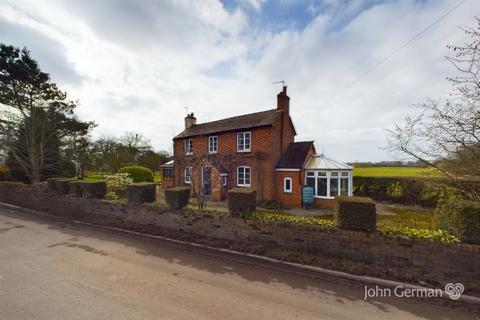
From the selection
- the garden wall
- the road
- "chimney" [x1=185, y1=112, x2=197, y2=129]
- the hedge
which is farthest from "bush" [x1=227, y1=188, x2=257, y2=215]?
"chimney" [x1=185, y1=112, x2=197, y2=129]

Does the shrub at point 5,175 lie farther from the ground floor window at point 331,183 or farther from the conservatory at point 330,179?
the ground floor window at point 331,183

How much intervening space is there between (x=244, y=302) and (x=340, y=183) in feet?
41.0

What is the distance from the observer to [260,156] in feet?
52.8

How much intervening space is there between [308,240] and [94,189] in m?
10.6

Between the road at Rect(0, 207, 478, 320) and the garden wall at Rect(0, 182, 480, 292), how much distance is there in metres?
1.01

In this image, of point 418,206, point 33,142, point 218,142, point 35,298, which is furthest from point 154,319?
point 33,142

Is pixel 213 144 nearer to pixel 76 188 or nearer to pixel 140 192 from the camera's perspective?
pixel 140 192

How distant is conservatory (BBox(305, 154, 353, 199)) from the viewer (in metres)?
14.6

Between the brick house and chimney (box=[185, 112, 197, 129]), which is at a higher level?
chimney (box=[185, 112, 197, 129])

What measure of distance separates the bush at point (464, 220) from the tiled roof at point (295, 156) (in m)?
9.91

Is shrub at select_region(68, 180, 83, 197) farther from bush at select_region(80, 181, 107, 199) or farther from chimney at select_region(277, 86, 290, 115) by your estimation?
chimney at select_region(277, 86, 290, 115)

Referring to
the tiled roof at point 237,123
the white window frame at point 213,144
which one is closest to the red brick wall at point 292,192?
the tiled roof at point 237,123

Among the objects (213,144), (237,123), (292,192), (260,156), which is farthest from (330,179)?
(213,144)

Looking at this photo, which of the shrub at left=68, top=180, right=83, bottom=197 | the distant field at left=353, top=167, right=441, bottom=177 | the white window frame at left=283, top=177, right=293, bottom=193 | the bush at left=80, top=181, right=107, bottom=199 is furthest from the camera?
the white window frame at left=283, top=177, right=293, bottom=193
